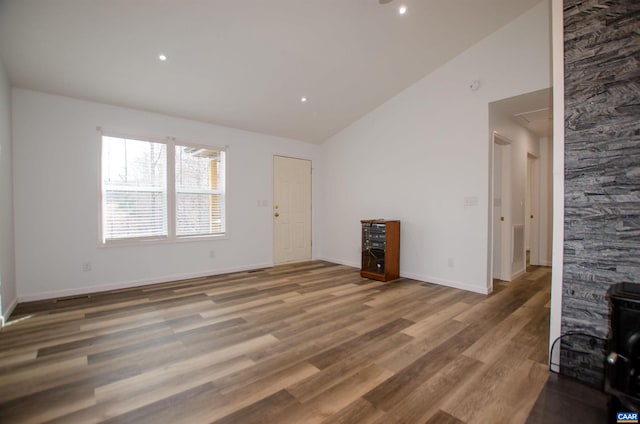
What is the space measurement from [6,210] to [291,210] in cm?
389

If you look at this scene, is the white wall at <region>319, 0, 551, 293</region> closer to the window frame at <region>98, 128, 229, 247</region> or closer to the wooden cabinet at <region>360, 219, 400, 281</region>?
the wooden cabinet at <region>360, 219, 400, 281</region>

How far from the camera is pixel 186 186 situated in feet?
14.9

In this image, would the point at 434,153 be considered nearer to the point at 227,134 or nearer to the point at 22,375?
the point at 227,134

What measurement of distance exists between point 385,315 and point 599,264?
69.7 inches

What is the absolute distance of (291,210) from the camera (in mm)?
5777

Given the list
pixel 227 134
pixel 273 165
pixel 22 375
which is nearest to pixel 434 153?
pixel 273 165

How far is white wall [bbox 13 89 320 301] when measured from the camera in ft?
11.0

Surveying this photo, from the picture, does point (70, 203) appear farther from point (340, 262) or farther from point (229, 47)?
point (340, 262)

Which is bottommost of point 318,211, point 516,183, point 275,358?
point 275,358

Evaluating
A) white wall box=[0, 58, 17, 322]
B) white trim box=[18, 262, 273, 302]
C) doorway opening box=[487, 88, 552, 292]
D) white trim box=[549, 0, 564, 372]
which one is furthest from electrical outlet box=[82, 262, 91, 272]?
doorway opening box=[487, 88, 552, 292]

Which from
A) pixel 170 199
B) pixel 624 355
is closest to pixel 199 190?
pixel 170 199

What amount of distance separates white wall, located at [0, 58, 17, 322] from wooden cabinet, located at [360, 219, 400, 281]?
428 cm

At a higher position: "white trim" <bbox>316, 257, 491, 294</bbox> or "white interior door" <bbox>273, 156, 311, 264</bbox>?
"white interior door" <bbox>273, 156, 311, 264</bbox>

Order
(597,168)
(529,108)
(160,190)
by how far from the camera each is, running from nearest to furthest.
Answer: (597,168), (529,108), (160,190)
